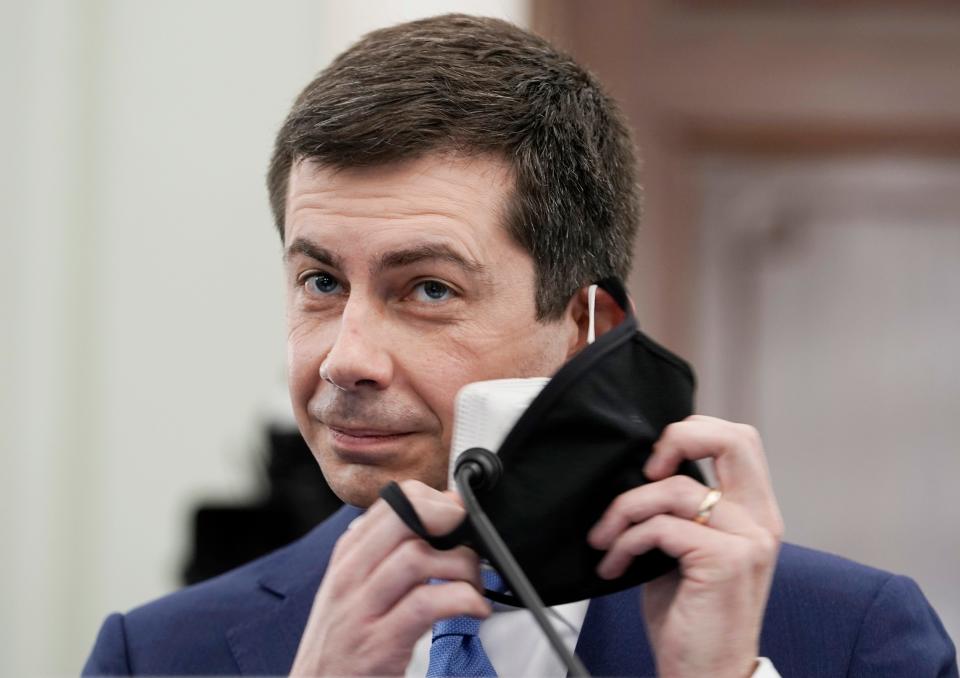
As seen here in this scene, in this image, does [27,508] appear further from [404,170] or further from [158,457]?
[404,170]

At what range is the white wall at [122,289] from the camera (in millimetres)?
3447

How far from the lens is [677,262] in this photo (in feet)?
10.7

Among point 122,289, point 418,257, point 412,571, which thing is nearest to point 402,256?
point 418,257

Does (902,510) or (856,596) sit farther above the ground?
(856,596)

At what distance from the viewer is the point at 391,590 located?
1162 millimetres

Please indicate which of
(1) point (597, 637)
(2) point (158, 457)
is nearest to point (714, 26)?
(2) point (158, 457)

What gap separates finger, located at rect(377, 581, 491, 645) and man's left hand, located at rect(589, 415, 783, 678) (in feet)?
0.48

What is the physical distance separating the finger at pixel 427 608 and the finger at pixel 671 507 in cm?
15

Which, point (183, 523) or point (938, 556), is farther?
point (183, 523)

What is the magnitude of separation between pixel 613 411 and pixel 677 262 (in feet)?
6.79

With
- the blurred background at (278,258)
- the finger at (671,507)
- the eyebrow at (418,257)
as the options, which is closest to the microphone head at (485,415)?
the finger at (671,507)

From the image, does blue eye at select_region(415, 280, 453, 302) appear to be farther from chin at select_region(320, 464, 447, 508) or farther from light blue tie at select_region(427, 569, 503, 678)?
light blue tie at select_region(427, 569, 503, 678)

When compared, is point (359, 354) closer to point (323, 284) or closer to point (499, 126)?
point (323, 284)

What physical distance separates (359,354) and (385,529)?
24 centimetres
